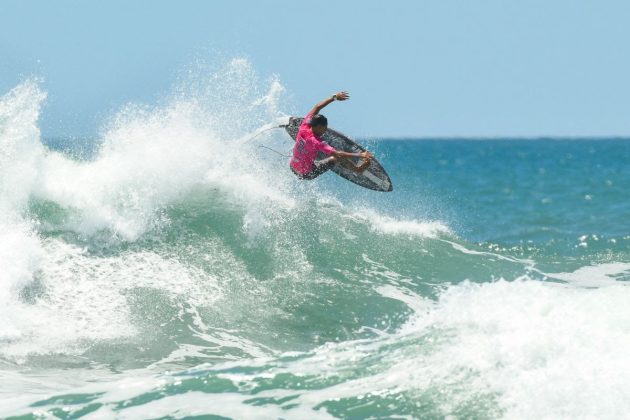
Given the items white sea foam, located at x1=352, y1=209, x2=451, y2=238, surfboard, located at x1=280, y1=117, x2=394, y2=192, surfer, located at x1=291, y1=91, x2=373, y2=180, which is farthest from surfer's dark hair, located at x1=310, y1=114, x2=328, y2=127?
white sea foam, located at x1=352, y1=209, x2=451, y2=238

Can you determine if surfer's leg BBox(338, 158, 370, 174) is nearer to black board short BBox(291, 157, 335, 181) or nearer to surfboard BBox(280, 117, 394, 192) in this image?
black board short BBox(291, 157, 335, 181)

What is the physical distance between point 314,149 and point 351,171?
171 centimetres

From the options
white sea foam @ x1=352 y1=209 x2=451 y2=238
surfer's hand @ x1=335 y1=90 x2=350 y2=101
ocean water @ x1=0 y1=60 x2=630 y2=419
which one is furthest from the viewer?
white sea foam @ x1=352 y1=209 x2=451 y2=238

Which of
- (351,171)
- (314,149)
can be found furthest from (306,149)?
(351,171)

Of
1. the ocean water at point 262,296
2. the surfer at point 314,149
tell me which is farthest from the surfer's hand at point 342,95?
the ocean water at point 262,296

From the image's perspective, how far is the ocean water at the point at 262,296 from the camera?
705 cm

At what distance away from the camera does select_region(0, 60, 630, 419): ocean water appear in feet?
23.1

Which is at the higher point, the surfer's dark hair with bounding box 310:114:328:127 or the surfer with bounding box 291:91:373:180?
the surfer's dark hair with bounding box 310:114:328:127

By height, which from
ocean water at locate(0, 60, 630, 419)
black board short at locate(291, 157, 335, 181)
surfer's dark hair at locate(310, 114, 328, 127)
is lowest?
ocean water at locate(0, 60, 630, 419)

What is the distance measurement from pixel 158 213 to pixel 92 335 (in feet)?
12.6

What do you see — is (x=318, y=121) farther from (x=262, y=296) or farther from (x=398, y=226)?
(x=398, y=226)

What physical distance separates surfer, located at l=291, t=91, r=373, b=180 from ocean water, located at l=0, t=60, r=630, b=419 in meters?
1.31

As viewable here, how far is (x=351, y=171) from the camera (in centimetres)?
1358

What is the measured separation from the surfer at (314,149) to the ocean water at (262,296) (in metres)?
1.31
